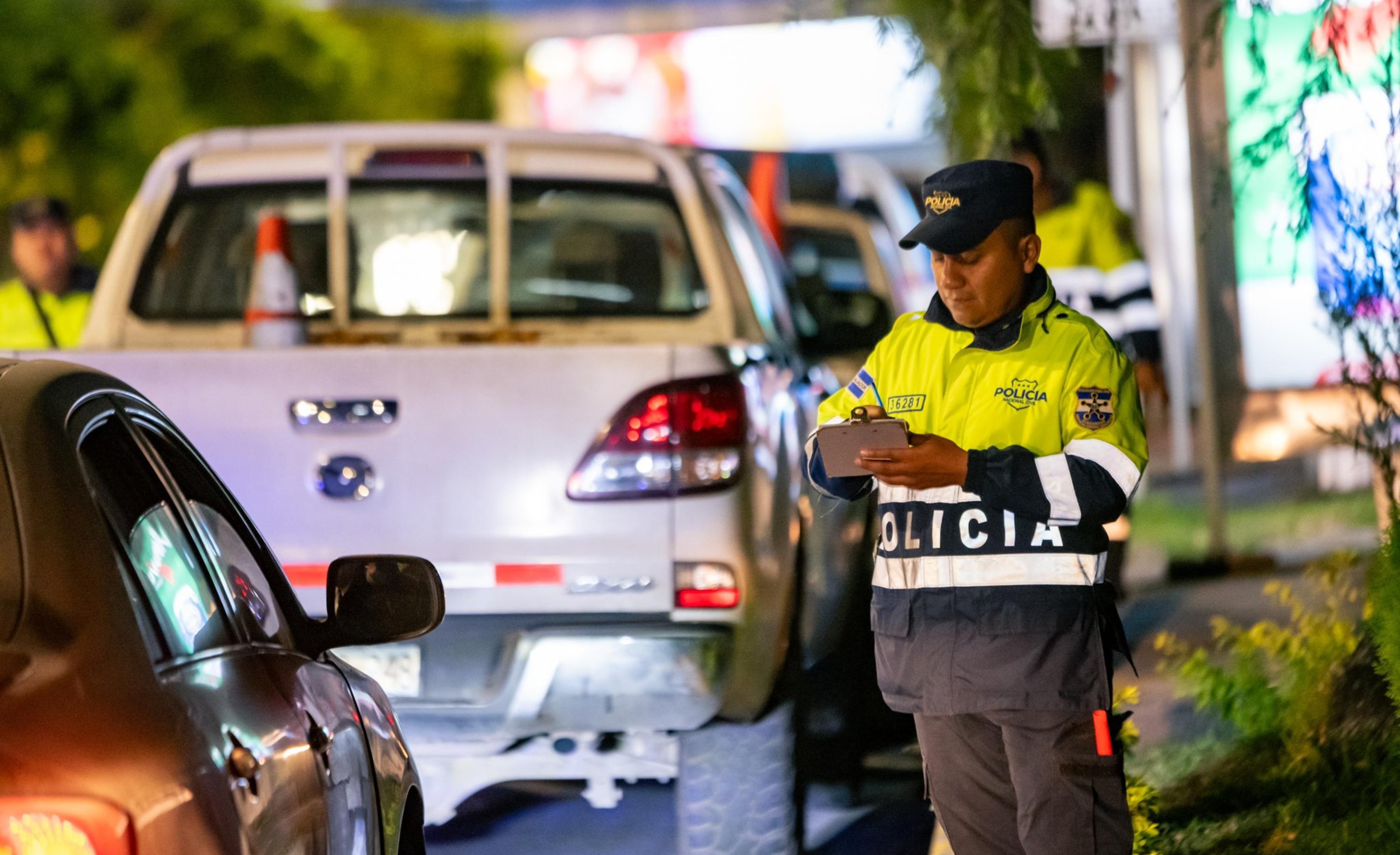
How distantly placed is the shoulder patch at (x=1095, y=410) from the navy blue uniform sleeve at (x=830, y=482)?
41 cm

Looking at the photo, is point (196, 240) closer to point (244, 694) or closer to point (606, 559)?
point (606, 559)

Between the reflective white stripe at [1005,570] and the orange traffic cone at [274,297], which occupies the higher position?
the orange traffic cone at [274,297]

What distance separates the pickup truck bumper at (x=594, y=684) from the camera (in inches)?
193

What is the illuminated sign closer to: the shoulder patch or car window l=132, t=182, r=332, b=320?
car window l=132, t=182, r=332, b=320

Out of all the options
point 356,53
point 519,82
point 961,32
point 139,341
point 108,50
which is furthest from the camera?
point 519,82

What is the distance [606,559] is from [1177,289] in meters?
11.1

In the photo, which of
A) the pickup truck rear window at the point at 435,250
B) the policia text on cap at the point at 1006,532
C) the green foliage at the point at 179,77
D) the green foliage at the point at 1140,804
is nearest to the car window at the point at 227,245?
the pickup truck rear window at the point at 435,250

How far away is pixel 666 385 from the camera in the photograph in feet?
16.2

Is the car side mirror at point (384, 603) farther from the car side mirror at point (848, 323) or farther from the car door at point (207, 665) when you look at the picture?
the car side mirror at point (848, 323)

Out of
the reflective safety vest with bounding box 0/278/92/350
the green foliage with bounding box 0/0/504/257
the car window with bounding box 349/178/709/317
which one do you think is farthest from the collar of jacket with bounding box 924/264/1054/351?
the green foliage with bounding box 0/0/504/257

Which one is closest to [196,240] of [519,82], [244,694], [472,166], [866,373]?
[472,166]

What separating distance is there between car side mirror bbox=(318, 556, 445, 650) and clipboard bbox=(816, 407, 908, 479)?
757 millimetres

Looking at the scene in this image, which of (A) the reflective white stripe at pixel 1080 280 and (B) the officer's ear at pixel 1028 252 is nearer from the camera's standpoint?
(B) the officer's ear at pixel 1028 252

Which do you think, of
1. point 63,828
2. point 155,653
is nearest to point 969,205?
point 155,653
